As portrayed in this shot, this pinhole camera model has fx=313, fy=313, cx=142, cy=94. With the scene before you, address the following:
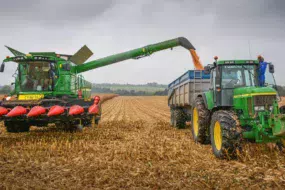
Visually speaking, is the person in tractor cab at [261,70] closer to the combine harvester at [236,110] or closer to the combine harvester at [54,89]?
the combine harvester at [236,110]

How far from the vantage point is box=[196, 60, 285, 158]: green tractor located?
6.07 meters

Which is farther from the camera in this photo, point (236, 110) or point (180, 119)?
point (180, 119)

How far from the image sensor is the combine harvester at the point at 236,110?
607cm

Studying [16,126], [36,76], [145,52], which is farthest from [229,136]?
[16,126]

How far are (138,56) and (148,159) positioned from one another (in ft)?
23.5

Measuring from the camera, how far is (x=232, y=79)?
7.53 metres

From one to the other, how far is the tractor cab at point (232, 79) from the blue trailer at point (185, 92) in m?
1.50

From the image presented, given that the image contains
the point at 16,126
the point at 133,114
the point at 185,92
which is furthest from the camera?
the point at 133,114

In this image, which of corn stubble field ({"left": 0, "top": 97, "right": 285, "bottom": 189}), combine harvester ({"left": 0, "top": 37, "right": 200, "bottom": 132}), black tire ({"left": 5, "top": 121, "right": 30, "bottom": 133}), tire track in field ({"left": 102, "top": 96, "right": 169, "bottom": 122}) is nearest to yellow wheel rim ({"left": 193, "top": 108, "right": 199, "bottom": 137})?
corn stubble field ({"left": 0, "top": 97, "right": 285, "bottom": 189})

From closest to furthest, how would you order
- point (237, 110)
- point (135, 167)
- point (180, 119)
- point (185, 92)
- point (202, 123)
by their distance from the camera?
1. point (135, 167)
2. point (237, 110)
3. point (202, 123)
4. point (185, 92)
5. point (180, 119)

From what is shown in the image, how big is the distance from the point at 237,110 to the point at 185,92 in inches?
162

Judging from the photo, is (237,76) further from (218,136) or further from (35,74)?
(35,74)

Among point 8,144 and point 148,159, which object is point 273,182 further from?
point 8,144

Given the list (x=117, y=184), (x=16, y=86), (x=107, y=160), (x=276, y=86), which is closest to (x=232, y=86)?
(x=276, y=86)
